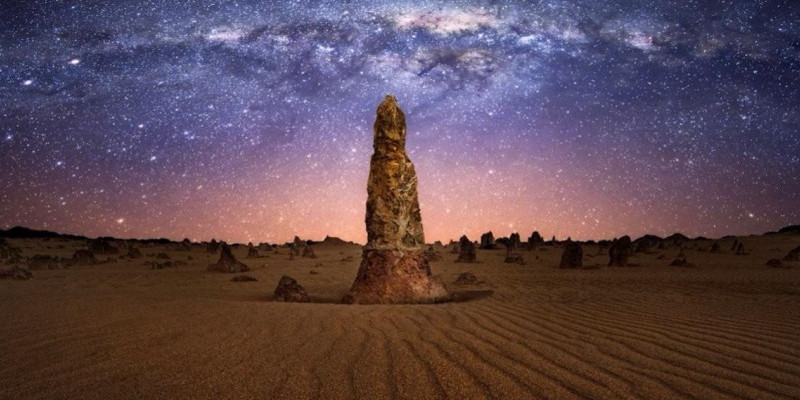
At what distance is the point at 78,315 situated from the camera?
6664 mm

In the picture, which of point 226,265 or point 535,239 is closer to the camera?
point 226,265

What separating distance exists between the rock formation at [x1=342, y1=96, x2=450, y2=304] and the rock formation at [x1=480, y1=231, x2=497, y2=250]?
27.5 metres

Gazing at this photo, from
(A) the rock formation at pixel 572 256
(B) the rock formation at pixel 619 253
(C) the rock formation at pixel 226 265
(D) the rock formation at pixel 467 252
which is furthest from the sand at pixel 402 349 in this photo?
(D) the rock formation at pixel 467 252

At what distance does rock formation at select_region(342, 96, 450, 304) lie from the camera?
28.5 ft

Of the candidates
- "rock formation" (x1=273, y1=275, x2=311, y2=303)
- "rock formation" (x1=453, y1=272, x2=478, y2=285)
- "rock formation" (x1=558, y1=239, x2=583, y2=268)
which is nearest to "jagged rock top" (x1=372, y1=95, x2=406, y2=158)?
"rock formation" (x1=273, y1=275, x2=311, y2=303)

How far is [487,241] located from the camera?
121ft

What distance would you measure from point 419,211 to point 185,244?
38.6 m

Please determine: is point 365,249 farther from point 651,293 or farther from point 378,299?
point 651,293

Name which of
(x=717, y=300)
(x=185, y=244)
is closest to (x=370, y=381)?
(x=717, y=300)

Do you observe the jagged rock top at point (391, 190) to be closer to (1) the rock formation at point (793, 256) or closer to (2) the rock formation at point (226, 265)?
(2) the rock formation at point (226, 265)

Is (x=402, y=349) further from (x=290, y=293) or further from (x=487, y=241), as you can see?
(x=487, y=241)

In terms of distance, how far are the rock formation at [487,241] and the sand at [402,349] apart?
2787cm

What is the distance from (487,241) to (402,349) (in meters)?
33.0

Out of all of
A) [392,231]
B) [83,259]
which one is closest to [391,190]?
[392,231]
